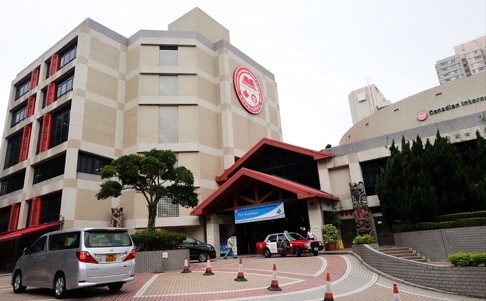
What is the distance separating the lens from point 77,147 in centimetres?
2853

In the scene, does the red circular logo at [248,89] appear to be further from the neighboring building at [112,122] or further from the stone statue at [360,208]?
the stone statue at [360,208]

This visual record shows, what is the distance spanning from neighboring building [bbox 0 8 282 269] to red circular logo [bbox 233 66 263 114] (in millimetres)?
200

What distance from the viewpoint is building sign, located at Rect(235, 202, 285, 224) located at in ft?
77.2

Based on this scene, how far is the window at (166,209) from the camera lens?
2939 centimetres

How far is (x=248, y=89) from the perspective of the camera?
1567 inches

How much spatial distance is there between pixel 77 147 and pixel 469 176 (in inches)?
1129

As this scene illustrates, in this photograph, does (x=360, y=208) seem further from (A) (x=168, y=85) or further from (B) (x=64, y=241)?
(A) (x=168, y=85)

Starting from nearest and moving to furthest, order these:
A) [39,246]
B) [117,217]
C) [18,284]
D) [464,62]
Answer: [39,246], [18,284], [117,217], [464,62]

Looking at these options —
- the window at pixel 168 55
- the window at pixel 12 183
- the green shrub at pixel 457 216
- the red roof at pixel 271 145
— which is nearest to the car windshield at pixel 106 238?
the green shrub at pixel 457 216

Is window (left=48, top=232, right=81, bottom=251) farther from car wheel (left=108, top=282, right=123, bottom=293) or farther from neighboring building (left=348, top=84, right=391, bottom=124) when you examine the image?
neighboring building (left=348, top=84, right=391, bottom=124)

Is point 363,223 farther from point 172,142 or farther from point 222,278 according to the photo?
point 172,142

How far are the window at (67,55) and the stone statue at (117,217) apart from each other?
16159 millimetres

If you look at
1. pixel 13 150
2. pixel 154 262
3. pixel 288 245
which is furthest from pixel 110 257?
pixel 13 150

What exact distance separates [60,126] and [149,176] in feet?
57.7
